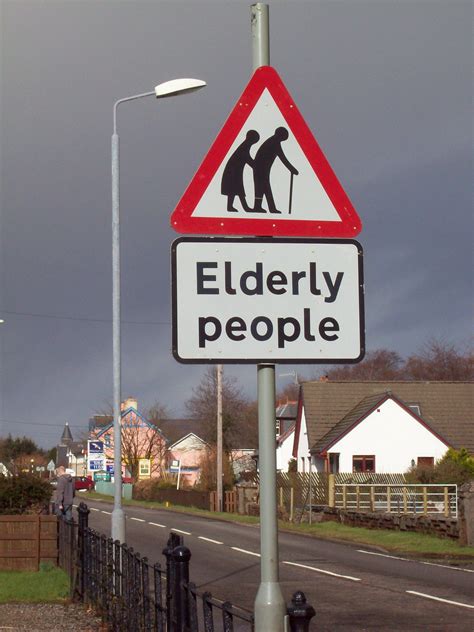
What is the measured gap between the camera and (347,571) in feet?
64.5

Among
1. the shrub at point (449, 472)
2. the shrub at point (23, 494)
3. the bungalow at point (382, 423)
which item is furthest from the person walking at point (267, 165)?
the bungalow at point (382, 423)

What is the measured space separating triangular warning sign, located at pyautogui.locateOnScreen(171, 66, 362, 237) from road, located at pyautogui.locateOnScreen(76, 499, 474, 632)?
354 inches

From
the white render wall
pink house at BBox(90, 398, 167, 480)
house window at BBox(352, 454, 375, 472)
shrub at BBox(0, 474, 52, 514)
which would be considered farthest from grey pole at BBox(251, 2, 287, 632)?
pink house at BBox(90, 398, 167, 480)

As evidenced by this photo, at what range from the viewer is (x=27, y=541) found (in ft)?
58.5

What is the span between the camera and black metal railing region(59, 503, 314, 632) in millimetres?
4766

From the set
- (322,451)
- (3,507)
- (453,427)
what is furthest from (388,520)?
(453,427)

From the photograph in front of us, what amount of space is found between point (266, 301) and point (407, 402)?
186ft

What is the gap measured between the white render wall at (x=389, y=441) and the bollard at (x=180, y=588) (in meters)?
50.3

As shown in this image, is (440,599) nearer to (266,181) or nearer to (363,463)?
(266,181)

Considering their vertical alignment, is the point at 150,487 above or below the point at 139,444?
below

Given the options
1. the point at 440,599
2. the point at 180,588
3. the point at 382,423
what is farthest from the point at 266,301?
the point at 382,423

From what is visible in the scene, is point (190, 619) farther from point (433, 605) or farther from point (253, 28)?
point (433, 605)

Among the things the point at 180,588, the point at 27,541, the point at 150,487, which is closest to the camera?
the point at 180,588

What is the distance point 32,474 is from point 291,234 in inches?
739
